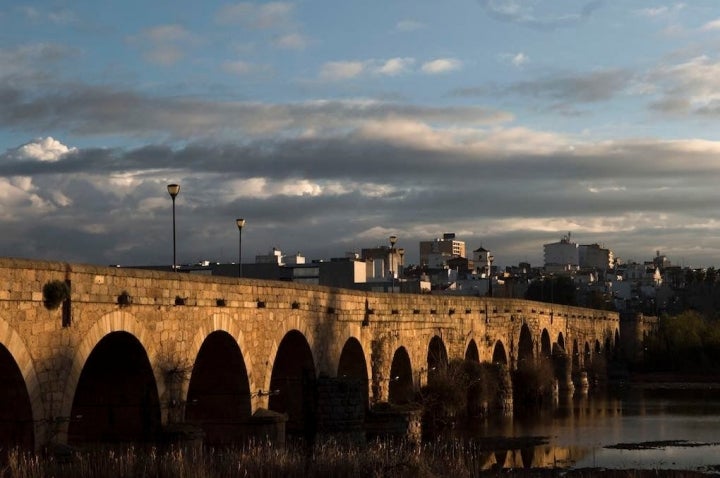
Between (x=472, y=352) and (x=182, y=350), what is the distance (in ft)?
86.7

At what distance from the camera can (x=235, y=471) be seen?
17391 mm

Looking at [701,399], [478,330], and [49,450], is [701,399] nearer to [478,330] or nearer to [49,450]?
[478,330]

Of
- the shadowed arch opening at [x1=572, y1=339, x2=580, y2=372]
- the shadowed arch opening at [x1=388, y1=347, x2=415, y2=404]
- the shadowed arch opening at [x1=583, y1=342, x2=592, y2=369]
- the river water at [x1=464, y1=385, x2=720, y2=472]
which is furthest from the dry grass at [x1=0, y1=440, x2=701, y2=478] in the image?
the shadowed arch opening at [x1=583, y1=342, x2=592, y2=369]

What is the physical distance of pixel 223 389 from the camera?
2528 cm

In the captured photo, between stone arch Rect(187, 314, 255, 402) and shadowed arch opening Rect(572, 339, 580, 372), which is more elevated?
stone arch Rect(187, 314, 255, 402)

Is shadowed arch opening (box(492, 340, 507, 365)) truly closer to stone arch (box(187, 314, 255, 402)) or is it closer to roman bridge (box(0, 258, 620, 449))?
roman bridge (box(0, 258, 620, 449))

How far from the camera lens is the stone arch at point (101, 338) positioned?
1834 centimetres

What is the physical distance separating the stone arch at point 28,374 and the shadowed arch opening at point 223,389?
25.5ft

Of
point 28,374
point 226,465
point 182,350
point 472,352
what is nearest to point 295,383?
point 182,350

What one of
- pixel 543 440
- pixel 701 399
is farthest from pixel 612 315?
pixel 543 440

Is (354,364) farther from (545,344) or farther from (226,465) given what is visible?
(545,344)

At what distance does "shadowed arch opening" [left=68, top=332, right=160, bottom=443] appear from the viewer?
834 inches

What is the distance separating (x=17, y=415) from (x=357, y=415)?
1319cm

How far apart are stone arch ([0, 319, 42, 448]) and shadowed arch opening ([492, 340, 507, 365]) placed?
35164mm
